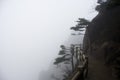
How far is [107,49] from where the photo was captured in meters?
10.2

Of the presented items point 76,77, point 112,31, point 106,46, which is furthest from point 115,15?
point 76,77

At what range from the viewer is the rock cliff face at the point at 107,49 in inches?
363

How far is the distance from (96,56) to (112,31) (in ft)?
5.67

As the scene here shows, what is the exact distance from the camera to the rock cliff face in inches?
363

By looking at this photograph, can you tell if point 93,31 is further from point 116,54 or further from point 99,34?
point 116,54

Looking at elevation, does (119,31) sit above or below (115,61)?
above

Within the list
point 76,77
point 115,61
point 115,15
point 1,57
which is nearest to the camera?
point 76,77

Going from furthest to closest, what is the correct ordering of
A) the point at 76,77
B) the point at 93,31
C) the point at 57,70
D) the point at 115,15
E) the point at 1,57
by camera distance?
the point at 1,57
the point at 57,70
the point at 93,31
the point at 115,15
the point at 76,77

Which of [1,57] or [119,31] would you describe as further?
[1,57]

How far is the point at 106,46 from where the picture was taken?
409 inches

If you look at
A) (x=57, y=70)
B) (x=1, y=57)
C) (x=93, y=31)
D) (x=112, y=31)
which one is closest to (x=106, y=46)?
(x=112, y=31)

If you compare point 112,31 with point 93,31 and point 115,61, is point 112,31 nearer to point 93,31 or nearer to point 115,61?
point 115,61

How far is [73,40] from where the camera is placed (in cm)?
4753

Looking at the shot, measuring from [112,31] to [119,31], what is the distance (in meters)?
0.63
